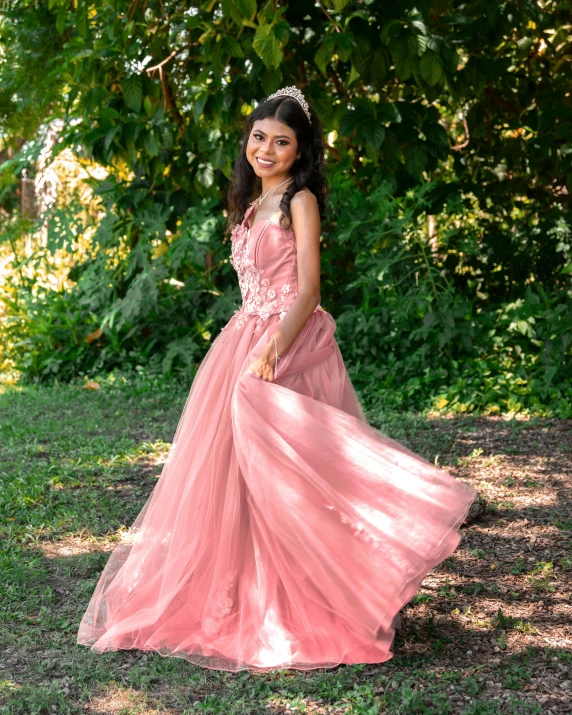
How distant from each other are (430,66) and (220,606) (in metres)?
3.05

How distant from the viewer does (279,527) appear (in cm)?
253

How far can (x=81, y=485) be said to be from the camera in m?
4.39

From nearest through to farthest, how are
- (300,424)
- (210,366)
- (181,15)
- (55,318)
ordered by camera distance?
(300,424)
(210,366)
(181,15)
(55,318)

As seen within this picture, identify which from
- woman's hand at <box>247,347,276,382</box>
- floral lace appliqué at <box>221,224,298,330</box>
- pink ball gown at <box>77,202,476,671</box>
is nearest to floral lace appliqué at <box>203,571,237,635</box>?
pink ball gown at <box>77,202,476,671</box>

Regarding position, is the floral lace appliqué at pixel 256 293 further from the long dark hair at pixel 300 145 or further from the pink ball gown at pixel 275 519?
the long dark hair at pixel 300 145

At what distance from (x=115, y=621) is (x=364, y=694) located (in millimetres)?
914

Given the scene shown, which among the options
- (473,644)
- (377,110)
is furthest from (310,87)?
(473,644)

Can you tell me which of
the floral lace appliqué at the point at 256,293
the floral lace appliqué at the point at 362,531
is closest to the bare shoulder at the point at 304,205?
the floral lace appliqué at the point at 256,293

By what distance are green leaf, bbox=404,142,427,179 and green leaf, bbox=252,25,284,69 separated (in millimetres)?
1314

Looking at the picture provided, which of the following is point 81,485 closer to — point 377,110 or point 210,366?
point 210,366

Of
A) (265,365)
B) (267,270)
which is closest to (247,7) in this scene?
(267,270)

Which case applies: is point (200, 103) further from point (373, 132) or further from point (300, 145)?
point (300, 145)

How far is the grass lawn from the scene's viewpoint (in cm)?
240

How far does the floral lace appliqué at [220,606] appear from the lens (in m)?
2.71
